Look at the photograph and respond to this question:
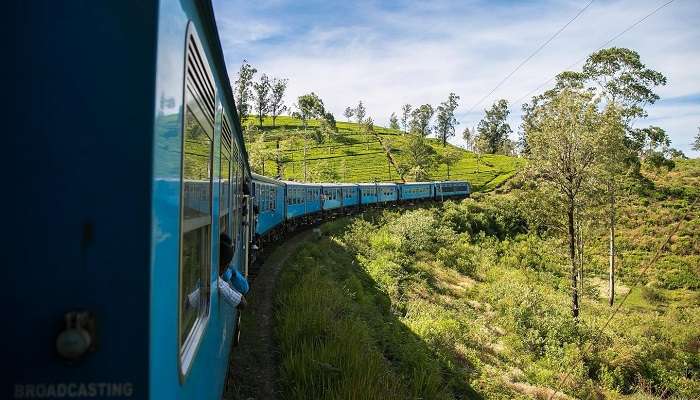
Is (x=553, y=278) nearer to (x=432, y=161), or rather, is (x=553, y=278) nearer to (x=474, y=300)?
(x=474, y=300)

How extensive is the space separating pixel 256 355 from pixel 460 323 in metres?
8.67

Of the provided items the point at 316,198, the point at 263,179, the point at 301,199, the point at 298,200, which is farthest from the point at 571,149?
the point at 316,198

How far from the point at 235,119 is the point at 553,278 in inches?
1075

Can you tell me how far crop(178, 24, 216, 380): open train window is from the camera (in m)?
1.97

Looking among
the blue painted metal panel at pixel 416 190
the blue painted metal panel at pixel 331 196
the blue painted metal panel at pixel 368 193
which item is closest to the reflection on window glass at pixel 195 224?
the blue painted metal panel at pixel 331 196

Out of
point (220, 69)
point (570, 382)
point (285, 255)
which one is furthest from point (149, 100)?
point (285, 255)

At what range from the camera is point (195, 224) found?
2.32m

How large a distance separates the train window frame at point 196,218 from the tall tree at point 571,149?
53.8 ft

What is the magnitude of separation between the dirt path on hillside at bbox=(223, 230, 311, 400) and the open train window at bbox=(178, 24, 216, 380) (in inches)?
160

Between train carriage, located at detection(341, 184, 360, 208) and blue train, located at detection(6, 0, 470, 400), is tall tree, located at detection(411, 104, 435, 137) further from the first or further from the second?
blue train, located at detection(6, 0, 470, 400)

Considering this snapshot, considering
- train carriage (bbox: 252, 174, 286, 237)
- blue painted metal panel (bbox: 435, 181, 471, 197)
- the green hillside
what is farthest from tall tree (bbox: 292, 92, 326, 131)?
train carriage (bbox: 252, 174, 286, 237)

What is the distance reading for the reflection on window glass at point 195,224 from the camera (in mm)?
2015

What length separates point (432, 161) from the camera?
204ft

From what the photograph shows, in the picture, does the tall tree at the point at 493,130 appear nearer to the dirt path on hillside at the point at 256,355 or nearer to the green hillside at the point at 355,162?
the green hillside at the point at 355,162
